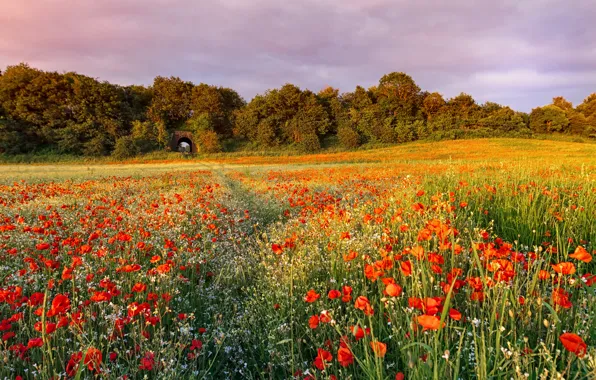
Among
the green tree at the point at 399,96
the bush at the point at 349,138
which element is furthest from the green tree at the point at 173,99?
the green tree at the point at 399,96

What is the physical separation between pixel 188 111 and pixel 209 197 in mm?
52741

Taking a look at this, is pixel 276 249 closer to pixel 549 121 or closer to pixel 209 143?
pixel 209 143

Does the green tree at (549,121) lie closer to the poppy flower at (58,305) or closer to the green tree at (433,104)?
the green tree at (433,104)

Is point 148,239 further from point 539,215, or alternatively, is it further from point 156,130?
point 156,130

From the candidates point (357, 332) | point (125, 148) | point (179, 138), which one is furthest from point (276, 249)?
point (179, 138)

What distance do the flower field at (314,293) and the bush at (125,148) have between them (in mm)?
38669

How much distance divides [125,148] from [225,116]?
1749 cm

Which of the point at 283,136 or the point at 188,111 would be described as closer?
the point at 283,136

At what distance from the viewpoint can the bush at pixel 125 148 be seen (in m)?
42.2

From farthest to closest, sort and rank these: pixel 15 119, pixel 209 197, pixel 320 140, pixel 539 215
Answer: pixel 320 140
pixel 15 119
pixel 209 197
pixel 539 215

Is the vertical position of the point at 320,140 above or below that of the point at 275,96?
below

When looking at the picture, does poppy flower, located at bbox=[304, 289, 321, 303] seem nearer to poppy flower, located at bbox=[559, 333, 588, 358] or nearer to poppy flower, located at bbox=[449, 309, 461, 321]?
poppy flower, located at bbox=[449, 309, 461, 321]

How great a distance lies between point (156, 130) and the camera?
159 feet

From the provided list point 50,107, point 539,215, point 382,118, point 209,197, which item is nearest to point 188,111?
point 50,107
